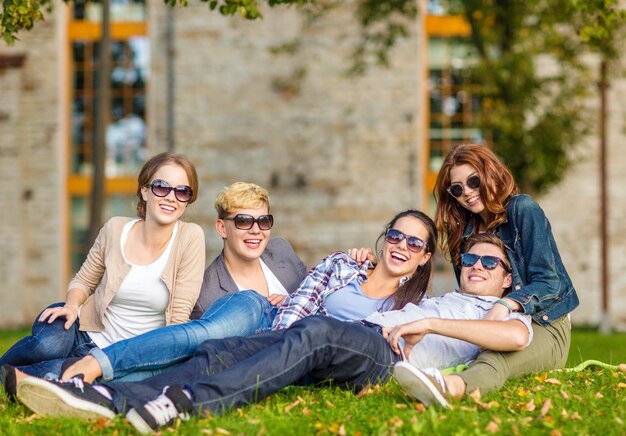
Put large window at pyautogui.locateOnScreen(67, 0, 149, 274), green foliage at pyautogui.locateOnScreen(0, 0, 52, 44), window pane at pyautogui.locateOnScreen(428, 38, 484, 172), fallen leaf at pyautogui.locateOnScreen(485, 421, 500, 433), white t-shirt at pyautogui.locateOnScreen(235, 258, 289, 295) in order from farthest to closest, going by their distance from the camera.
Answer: large window at pyautogui.locateOnScreen(67, 0, 149, 274) < window pane at pyautogui.locateOnScreen(428, 38, 484, 172) < green foliage at pyautogui.locateOnScreen(0, 0, 52, 44) < white t-shirt at pyautogui.locateOnScreen(235, 258, 289, 295) < fallen leaf at pyautogui.locateOnScreen(485, 421, 500, 433)

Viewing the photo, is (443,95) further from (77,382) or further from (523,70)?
(77,382)

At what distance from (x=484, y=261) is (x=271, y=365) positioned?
1614mm

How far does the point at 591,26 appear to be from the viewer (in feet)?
28.9

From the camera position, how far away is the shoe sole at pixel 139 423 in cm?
448

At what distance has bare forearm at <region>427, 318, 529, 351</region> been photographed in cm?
505

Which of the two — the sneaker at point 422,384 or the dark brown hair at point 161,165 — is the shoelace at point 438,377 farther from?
the dark brown hair at point 161,165

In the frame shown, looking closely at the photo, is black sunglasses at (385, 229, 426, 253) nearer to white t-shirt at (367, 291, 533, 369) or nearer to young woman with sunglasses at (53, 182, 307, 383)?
white t-shirt at (367, 291, 533, 369)

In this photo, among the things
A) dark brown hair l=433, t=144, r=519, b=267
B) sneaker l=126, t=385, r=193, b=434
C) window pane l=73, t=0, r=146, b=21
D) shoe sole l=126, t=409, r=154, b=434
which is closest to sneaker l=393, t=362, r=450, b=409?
sneaker l=126, t=385, r=193, b=434

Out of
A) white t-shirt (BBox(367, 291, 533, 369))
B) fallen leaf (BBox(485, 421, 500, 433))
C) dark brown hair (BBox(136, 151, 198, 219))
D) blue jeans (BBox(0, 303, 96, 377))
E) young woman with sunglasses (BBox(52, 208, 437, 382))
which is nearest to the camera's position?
fallen leaf (BBox(485, 421, 500, 433))

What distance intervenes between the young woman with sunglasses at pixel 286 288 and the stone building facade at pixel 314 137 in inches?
525

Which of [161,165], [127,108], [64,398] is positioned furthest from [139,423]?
[127,108]

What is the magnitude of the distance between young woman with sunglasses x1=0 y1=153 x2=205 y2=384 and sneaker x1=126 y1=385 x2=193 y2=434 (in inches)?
45.0

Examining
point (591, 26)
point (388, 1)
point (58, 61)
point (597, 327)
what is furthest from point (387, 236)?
point (58, 61)

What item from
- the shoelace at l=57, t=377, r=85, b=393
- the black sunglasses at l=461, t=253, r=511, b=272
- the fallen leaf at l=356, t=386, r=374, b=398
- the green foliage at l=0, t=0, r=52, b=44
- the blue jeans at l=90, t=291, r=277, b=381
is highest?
the green foliage at l=0, t=0, r=52, b=44
